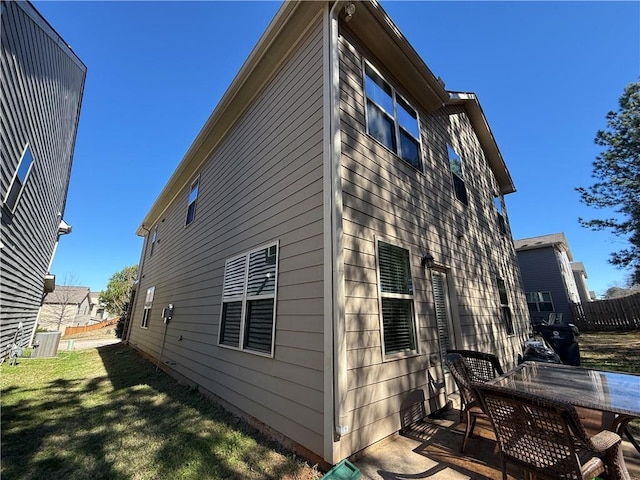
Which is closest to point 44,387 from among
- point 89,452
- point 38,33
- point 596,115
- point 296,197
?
point 89,452

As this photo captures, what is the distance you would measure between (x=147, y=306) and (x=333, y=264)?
32.9 ft

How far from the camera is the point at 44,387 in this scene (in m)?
5.53

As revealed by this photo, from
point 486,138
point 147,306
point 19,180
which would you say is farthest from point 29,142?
point 486,138

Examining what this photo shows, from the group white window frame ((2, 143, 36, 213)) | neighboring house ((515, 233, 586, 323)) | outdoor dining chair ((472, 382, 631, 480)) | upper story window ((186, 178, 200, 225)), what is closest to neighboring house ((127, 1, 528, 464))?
upper story window ((186, 178, 200, 225))

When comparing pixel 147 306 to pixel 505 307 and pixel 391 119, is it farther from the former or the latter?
pixel 505 307

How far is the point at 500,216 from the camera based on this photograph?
9539mm

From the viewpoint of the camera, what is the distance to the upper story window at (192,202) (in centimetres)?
777

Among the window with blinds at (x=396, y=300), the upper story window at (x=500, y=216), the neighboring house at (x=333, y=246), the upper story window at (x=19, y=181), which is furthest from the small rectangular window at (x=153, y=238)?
the upper story window at (x=500, y=216)

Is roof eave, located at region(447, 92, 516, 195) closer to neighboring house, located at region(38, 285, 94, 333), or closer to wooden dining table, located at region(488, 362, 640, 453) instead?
wooden dining table, located at region(488, 362, 640, 453)

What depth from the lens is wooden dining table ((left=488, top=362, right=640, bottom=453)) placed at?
83.1 inches

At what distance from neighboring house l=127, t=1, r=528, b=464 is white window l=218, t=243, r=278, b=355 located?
3cm

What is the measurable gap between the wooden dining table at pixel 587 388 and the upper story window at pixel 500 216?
670cm

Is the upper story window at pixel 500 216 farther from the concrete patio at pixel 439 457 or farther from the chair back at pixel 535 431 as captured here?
the chair back at pixel 535 431

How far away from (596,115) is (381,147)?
14.3 meters
